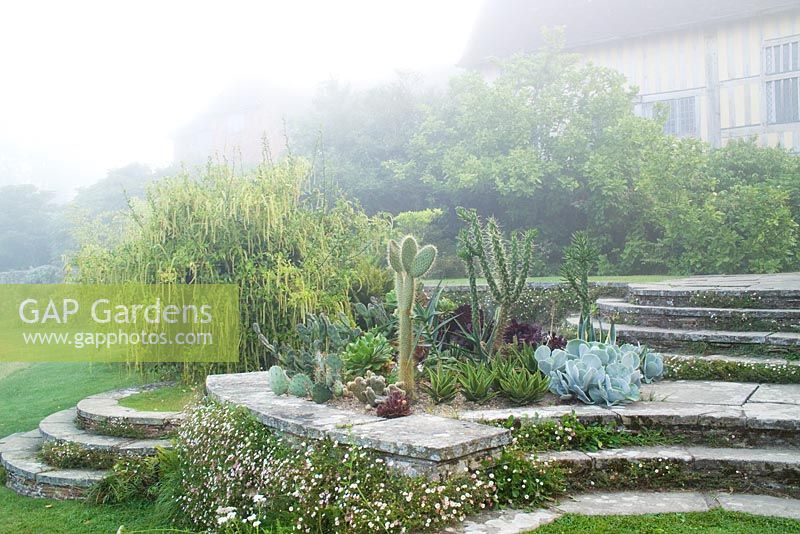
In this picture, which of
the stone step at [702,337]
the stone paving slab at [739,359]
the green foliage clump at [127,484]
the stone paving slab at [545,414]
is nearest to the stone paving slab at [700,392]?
the stone paving slab at [739,359]

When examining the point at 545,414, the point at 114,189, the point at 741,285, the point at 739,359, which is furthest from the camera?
the point at 114,189

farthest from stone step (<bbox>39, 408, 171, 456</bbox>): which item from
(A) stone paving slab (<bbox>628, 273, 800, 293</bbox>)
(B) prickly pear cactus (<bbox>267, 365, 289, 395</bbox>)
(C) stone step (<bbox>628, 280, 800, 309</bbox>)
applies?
(A) stone paving slab (<bbox>628, 273, 800, 293</bbox>)

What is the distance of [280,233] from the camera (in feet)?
20.4

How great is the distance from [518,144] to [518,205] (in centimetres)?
126

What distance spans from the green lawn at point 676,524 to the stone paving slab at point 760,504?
3.2 inches

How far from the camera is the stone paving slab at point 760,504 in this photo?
2.75 metres

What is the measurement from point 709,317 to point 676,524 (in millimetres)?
3314

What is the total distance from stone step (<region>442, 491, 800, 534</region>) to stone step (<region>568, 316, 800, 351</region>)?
2.22 meters

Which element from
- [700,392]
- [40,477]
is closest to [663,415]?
[700,392]

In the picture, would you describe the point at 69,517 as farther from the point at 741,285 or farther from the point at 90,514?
the point at 741,285

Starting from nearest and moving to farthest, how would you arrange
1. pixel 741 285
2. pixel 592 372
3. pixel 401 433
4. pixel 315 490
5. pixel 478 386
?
pixel 315 490 < pixel 401 433 < pixel 592 372 < pixel 478 386 < pixel 741 285

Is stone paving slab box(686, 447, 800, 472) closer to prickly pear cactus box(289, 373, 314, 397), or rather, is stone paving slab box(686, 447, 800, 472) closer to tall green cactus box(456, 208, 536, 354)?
tall green cactus box(456, 208, 536, 354)

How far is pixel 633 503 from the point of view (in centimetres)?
287

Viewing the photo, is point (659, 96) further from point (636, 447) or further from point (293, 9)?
point (636, 447)
